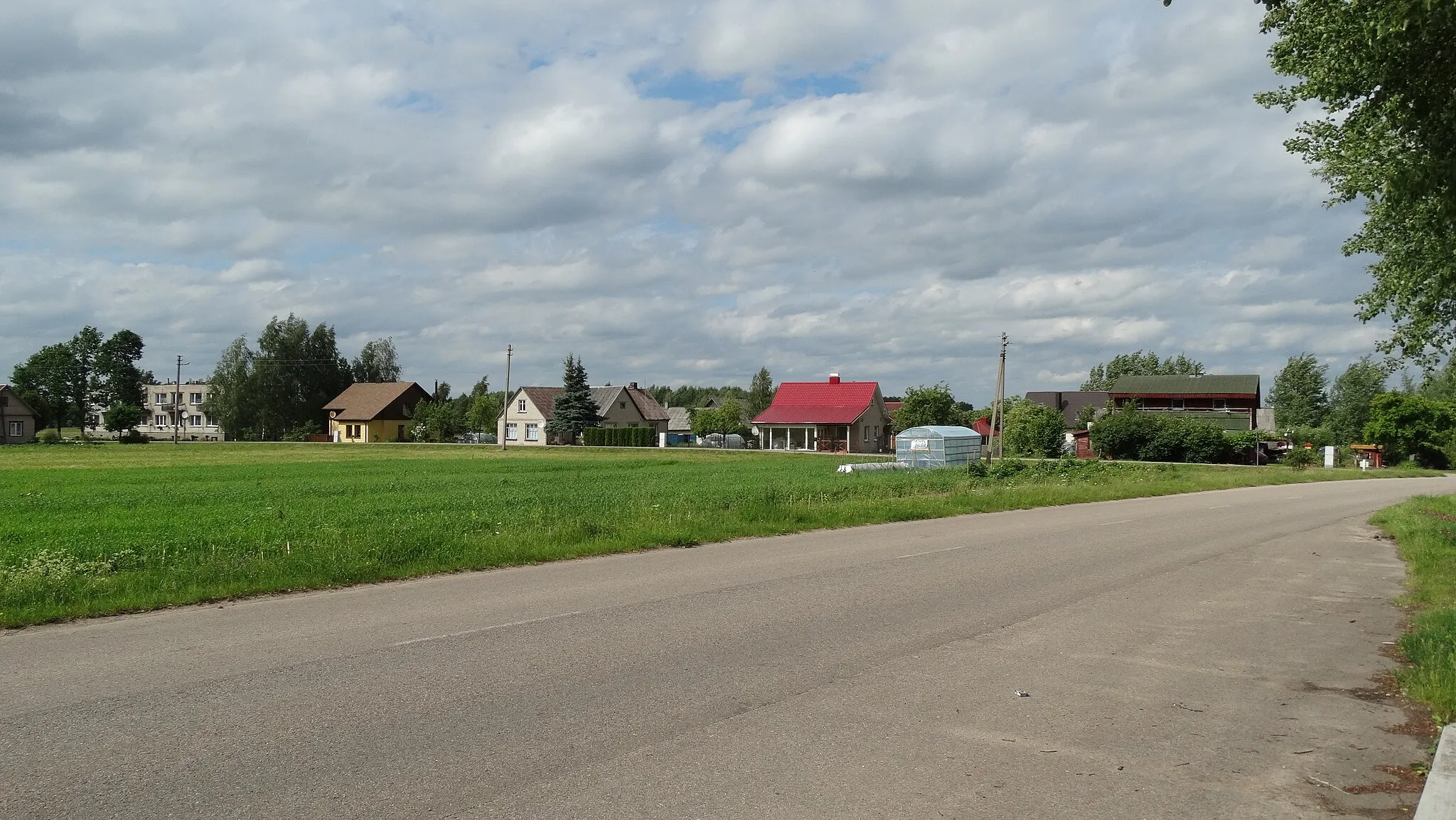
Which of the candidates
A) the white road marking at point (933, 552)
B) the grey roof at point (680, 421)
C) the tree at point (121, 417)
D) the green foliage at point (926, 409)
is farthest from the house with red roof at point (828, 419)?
the tree at point (121, 417)

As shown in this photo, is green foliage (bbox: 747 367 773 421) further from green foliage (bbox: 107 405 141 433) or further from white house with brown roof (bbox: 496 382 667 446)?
green foliage (bbox: 107 405 141 433)

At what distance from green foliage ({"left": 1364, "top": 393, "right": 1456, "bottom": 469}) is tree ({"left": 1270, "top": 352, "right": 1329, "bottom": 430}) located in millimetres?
54698

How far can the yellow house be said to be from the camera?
11112 cm

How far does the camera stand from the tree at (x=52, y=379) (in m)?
126

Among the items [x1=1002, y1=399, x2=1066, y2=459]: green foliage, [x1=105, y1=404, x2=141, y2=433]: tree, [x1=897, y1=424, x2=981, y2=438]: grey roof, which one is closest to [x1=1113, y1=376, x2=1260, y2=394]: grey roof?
[x1=1002, y1=399, x2=1066, y2=459]: green foliage

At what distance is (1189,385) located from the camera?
94.7 meters

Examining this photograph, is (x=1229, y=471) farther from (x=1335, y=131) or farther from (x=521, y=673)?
(x=521, y=673)

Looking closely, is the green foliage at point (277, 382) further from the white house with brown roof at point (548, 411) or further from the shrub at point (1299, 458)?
the shrub at point (1299, 458)

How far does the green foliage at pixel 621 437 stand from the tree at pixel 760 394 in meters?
40.3

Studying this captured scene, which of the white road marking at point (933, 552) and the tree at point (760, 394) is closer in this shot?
the white road marking at point (933, 552)

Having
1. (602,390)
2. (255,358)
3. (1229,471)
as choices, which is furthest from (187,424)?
(1229,471)

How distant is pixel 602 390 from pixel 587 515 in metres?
91.5

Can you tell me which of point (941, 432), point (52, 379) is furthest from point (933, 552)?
point (52, 379)

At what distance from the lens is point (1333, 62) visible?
43.2ft
